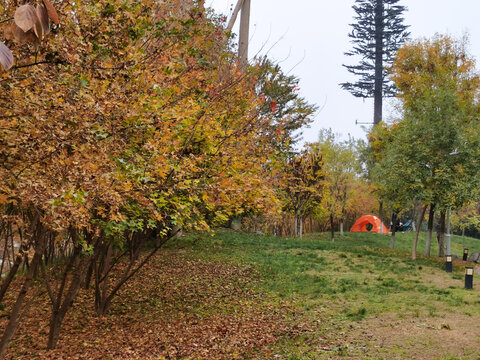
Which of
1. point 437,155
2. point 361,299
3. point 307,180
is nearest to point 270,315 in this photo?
point 361,299

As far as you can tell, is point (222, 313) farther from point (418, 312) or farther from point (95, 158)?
point (95, 158)

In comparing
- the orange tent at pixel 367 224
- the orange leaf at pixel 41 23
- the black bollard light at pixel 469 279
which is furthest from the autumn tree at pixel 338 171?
the orange leaf at pixel 41 23

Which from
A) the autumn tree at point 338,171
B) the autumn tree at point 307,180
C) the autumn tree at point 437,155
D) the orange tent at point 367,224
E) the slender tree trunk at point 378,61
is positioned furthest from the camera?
the slender tree trunk at point 378,61

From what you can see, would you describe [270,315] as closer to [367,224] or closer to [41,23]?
[41,23]

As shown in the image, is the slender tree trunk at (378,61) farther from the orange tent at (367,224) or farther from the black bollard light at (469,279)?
the black bollard light at (469,279)

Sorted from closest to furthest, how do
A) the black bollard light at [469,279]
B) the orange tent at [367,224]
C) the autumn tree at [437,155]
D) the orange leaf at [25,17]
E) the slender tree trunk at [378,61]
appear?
the orange leaf at [25,17], the black bollard light at [469,279], the autumn tree at [437,155], the orange tent at [367,224], the slender tree trunk at [378,61]

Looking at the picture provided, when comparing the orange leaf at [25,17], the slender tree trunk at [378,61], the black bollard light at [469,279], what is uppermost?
the slender tree trunk at [378,61]

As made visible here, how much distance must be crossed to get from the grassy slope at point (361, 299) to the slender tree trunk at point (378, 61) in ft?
97.4

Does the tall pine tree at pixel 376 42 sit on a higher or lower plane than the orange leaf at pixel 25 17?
higher

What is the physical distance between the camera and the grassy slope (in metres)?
7.18

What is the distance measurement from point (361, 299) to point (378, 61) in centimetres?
4044

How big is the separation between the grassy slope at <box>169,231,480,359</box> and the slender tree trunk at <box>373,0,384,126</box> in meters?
29.7

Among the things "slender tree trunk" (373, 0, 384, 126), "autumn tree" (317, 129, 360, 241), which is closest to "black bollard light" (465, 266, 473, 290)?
"autumn tree" (317, 129, 360, 241)

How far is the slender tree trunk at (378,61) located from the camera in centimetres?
4539
